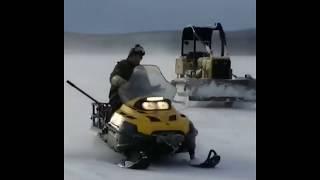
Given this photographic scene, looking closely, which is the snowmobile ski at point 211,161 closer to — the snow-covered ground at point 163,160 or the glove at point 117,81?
the snow-covered ground at point 163,160

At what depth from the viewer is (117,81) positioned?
2236 mm

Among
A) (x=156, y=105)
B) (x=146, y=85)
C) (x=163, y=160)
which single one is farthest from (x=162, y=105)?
(x=163, y=160)

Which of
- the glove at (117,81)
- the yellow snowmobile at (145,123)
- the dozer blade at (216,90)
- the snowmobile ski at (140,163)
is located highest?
the glove at (117,81)

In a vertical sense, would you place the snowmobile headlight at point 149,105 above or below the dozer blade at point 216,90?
below

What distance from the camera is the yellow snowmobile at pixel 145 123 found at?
214 centimetres

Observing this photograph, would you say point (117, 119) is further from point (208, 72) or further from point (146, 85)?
point (208, 72)

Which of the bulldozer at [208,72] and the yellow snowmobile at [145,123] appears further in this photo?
the bulldozer at [208,72]

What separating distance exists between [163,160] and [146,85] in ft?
1.06

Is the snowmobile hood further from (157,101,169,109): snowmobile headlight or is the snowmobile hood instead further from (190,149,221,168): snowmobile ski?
(190,149,221,168): snowmobile ski

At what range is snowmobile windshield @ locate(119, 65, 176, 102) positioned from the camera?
2.23 meters

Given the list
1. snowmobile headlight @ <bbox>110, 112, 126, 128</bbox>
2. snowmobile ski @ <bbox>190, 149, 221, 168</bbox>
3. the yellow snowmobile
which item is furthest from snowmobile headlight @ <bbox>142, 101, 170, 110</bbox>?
snowmobile ski @ <bbox>190, 149, 221, 168</bbox>

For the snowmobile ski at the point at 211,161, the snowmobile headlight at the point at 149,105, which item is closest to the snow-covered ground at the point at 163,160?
the snowmobile ski at the point at 211,161

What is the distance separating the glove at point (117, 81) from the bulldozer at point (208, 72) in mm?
219

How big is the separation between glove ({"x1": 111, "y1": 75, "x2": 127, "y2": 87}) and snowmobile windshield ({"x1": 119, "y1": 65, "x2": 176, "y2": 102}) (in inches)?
0.6
